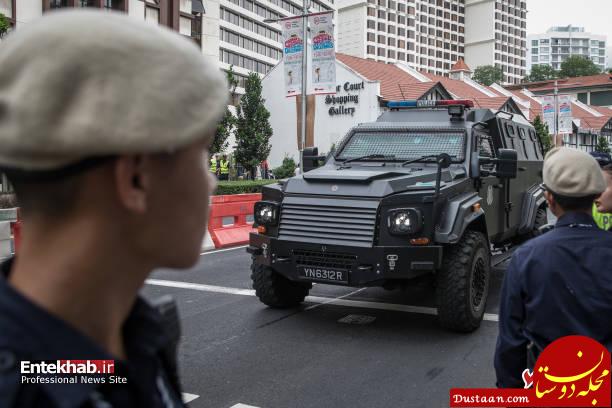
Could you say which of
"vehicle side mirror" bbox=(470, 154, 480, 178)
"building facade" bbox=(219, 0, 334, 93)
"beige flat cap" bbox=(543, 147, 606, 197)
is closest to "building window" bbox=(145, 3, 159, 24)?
"vehicle side mirror" bbox=(470, 154, 480, 178)

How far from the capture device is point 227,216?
44.4ft

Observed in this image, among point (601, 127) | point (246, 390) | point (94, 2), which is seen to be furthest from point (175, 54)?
point (601, 127)

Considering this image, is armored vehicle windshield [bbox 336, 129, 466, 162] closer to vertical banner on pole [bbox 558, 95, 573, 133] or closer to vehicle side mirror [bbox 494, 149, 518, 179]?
vehicle side mirror [bbox 494, 149, 518, 179]

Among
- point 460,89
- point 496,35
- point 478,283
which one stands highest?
point 496,35

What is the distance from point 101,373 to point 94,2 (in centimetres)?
3233

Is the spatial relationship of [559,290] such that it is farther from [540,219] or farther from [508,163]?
[540,219]

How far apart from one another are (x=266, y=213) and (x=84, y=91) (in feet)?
18.4

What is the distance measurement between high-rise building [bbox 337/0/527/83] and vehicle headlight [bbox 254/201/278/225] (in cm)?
11098

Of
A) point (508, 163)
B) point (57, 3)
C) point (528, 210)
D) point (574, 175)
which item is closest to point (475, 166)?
point (508, 163)

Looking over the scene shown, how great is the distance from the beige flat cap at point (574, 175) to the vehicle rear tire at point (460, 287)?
3320mm

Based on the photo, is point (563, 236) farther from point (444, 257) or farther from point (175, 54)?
point (444, 257)

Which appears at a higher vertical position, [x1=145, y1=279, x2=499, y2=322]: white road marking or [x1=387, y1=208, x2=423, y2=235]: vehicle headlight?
[x1=387, y1=208, x2=423, y2=235]: vehicle headlight

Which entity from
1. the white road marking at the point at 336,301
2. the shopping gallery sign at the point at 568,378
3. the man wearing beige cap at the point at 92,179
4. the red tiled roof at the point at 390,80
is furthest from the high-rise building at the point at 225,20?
the man wearing beige cap at the point at 92,179

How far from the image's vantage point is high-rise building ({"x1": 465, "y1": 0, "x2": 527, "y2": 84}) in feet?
463
